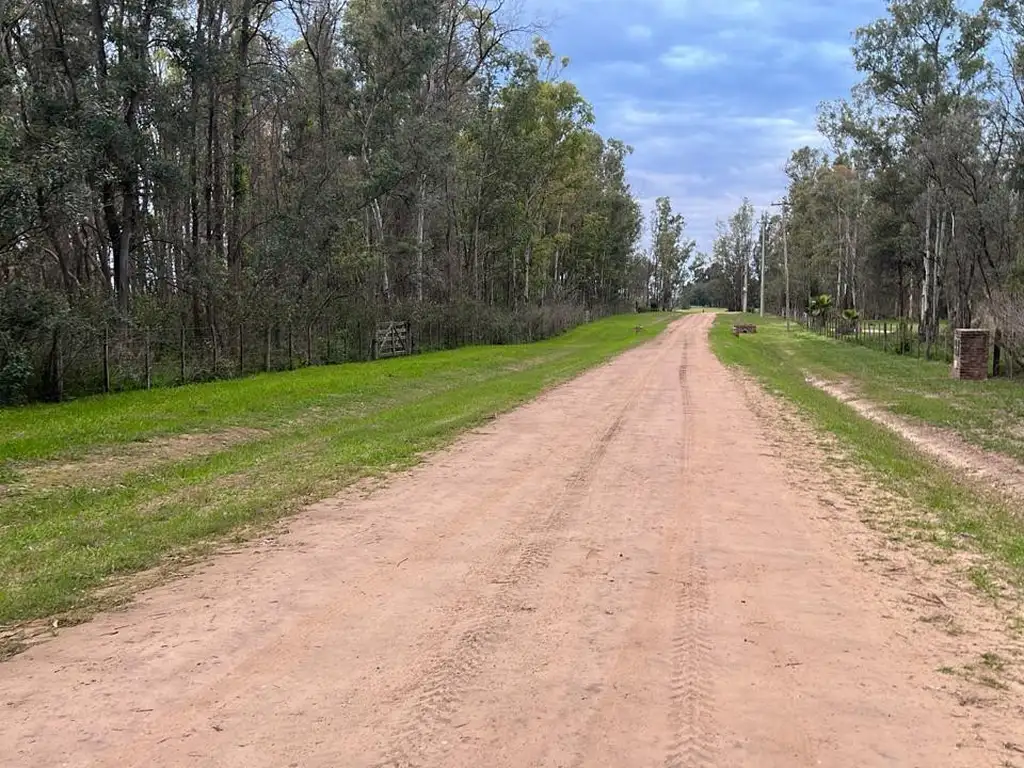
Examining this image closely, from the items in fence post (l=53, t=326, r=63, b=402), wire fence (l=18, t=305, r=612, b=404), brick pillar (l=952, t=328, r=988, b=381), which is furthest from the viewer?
brick pillar (l=952, t=328, r=988, b=381)

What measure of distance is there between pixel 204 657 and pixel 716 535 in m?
4.22

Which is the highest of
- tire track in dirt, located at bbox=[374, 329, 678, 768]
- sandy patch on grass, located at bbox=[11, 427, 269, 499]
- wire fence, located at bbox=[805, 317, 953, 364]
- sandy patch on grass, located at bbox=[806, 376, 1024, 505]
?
wire fence, located at bbox=[805, 317, 953, 364]

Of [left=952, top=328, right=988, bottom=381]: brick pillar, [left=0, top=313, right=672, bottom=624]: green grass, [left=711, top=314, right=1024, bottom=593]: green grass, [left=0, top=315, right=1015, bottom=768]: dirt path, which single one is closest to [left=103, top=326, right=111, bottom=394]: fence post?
[left=0, top=313, right=672, bottom=624]: green grass

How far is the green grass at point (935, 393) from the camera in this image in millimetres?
13227

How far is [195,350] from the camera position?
851 inches

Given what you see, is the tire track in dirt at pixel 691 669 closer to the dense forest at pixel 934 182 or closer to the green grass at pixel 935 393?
the green grass at pixel 935 393

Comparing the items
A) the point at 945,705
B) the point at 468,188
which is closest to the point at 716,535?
the point at 945,705

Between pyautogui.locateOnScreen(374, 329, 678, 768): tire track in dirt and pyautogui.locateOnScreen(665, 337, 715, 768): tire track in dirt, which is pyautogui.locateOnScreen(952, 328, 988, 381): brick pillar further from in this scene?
pyautogui.locateOnScreen(665, 337, 715, 768): tire track in dirt

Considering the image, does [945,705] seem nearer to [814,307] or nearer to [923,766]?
[923,766]

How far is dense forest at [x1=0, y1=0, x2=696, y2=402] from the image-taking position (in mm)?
17266

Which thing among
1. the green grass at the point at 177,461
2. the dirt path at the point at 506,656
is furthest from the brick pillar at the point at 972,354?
the dirt path at the point at 506,656

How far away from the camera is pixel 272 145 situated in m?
38.5

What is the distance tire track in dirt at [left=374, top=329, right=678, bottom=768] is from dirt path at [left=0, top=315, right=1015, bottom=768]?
16mm

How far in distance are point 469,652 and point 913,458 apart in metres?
8.47
